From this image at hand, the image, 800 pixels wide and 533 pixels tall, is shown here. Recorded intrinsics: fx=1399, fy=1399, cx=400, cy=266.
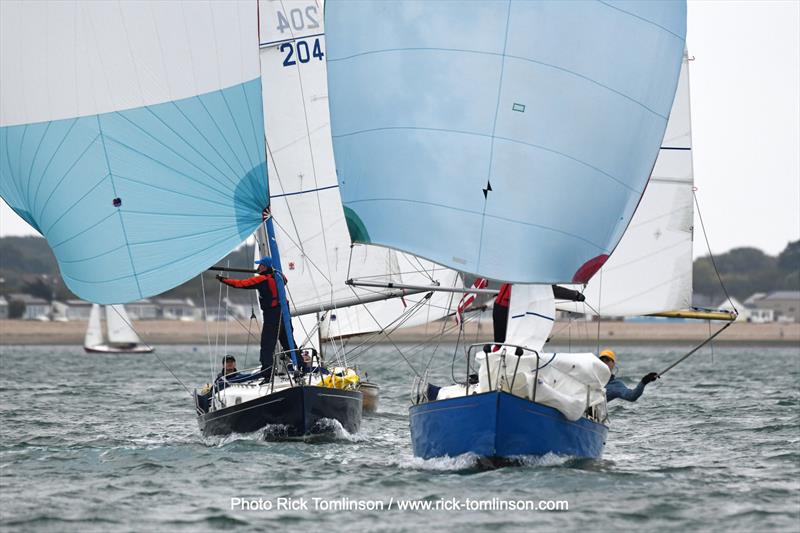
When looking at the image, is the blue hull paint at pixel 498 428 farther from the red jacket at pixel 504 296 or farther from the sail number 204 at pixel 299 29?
the sail number 204 at pixel 299 29

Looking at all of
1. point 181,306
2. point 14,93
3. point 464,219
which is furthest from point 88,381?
point 181,306

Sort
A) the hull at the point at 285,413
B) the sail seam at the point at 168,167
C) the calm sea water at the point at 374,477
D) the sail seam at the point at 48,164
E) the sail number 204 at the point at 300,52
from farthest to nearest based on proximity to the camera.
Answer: the sail number 204 at the point at 300,52, the sail seam at the point at 48,164, the sail seam at the point at 168,167, the hull at the point at 285,413, the calm sea water at the point at 374,477

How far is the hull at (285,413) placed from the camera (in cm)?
1720

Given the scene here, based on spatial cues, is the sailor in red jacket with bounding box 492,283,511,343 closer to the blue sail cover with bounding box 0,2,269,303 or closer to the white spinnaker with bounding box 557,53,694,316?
the blue sail cover with bounding box 0,2,269,303

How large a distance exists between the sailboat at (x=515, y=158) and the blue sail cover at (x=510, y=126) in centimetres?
1

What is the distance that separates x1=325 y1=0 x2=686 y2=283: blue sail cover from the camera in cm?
1378

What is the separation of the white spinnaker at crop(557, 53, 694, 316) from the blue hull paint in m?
5.98

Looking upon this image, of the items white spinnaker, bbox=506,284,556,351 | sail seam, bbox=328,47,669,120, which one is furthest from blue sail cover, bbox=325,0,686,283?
white spinnaker, bbox=506,284,556,351

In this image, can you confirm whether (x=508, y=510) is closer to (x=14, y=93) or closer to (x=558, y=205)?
(x=558, y=205)

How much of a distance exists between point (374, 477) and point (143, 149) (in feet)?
20.2

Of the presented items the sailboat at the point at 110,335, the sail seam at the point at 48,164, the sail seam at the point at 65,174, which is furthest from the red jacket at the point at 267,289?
the sailboat at the point at 110,335

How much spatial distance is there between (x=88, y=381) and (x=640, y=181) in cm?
2442

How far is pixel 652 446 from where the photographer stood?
1734 cm

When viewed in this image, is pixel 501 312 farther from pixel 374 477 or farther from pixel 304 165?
pixel 304 165
